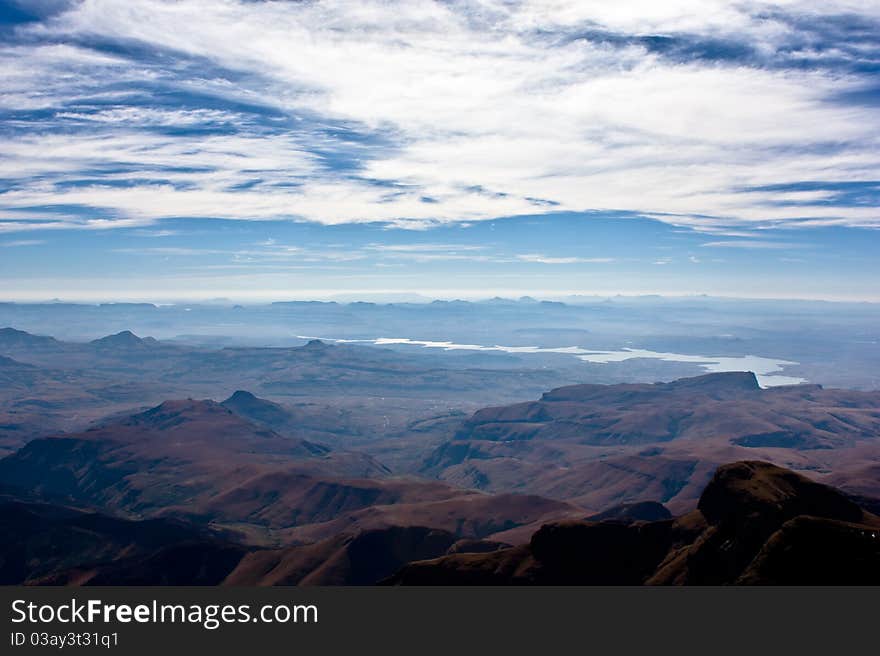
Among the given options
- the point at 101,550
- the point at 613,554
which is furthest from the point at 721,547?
the point at 101,550

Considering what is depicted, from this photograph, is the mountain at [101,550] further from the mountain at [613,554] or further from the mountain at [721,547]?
the mountain at [721,547]

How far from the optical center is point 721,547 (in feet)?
227

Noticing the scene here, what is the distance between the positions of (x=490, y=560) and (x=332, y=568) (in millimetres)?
48616

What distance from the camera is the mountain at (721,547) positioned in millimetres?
58688

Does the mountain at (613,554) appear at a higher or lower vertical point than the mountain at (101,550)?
higher

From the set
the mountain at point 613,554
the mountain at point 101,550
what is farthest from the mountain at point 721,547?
the mountain at point 101,550

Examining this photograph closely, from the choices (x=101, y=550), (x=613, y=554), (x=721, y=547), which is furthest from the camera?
(x=101, y=550)

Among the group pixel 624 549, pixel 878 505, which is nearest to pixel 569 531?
pixel 624 549

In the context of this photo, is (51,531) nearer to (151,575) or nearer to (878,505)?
(151,575)

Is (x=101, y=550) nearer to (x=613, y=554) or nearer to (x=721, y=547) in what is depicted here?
(x=613, y=554)

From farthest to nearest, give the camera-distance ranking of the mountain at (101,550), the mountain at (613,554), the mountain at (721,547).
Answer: the mountain at (101,550) → the mountain at (613,554) → the mountain at (721,547)

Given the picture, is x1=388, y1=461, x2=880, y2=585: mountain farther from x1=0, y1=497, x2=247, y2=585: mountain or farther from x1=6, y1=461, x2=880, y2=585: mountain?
x1=0, y1=497, x2=247, y2=585: mountain

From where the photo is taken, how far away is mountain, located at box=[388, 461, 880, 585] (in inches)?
2311

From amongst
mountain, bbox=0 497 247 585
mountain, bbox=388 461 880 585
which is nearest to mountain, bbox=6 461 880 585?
mountain, bbox=388 461 880 585
